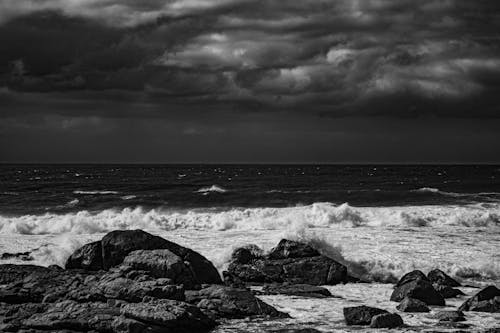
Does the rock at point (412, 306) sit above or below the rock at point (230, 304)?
below

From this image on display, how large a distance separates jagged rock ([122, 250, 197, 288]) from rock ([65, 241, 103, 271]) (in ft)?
7.31

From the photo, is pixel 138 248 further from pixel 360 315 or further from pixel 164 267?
pixel 360 315

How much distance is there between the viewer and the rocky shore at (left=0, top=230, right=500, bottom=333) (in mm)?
11359

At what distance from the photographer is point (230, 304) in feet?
42.8

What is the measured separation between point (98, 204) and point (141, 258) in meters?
34.2

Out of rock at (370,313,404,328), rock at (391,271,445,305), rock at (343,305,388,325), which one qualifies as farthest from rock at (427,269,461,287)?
rock at (370,313,404,328)

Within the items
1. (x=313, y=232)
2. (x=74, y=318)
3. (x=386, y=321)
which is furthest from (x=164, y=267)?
(x=313, y=232)

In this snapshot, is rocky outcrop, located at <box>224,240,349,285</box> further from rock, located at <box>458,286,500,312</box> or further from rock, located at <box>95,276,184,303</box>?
rock, located at <box>458,286,500,312</box>

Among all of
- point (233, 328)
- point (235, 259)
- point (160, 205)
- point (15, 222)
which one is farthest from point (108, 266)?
point (160, 205)

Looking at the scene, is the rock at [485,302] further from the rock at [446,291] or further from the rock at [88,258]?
the rock at [88,258]

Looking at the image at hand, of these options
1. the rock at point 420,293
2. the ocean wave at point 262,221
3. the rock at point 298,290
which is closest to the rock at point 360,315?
the rock at point 420,293

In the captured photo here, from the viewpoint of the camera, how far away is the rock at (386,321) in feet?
38.9

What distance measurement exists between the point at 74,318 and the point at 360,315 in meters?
6.22

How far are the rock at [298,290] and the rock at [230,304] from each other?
6.54 feet
